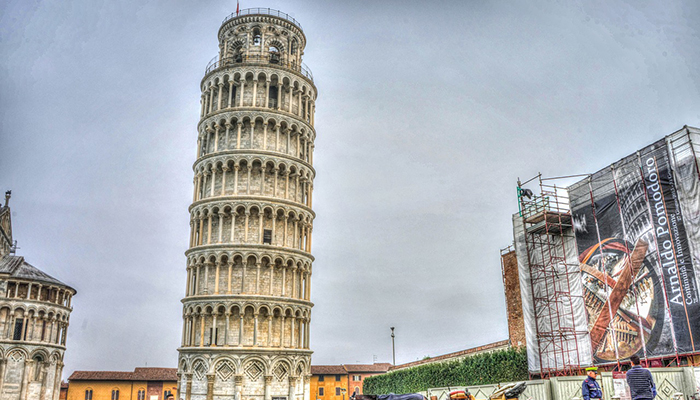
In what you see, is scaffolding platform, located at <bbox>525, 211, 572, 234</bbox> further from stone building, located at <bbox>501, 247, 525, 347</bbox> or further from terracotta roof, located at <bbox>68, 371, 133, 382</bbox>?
terracotta roof, located at <bbox>68, 371, 133, 382</bbox>

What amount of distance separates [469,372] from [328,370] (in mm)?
46227

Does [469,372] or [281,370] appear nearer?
[469,372]

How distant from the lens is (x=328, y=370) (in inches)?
3076

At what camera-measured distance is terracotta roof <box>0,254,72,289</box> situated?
56438 mm

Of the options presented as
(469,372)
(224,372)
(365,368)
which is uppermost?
(365,368)

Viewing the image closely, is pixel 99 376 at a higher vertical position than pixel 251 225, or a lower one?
lower

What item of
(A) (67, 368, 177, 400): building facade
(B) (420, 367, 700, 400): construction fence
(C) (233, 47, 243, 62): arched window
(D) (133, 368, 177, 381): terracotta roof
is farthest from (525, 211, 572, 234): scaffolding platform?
(D) (133, 368, 177, 381): terracotta roof

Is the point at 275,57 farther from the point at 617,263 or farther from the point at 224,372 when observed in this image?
the point at 617,263

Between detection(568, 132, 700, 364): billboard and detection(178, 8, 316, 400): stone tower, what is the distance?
1867cm

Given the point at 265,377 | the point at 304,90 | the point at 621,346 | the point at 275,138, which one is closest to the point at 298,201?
the point at 275,138

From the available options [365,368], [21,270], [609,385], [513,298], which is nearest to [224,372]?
[513,298]

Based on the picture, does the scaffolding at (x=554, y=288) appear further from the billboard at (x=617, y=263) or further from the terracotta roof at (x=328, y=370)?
the terracotta roof at (x=328, y=370)

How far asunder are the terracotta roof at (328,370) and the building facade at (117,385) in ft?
59.2

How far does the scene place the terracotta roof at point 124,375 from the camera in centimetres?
7225
